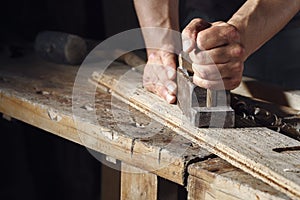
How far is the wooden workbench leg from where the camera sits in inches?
40.9

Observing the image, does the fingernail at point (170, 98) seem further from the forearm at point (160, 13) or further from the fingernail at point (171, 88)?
the forearm at point (160, 13)

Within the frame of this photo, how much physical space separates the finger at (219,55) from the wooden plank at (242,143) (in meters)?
0.12

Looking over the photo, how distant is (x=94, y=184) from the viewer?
204cm

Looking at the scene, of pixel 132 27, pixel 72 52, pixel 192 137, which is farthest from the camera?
pixel 132 27

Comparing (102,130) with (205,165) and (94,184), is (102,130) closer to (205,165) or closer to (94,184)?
(205,165)

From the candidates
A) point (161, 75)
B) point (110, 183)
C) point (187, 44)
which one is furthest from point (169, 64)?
point (110, 183)

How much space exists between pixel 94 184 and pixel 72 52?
635 millimetres

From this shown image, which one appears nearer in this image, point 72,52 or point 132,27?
point 72,52

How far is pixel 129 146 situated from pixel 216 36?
241mm

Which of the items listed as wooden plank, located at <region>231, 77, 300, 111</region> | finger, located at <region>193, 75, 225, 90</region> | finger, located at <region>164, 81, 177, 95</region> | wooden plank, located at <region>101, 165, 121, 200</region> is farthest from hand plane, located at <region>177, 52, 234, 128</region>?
wooden plank, located at <region>101, 165, 121, 200</region>

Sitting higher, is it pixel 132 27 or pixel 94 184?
pixel 132 27

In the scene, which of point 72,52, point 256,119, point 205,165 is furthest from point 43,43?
point 205,165

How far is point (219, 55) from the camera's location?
1044 millimetres

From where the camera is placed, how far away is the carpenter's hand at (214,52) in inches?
40.0
